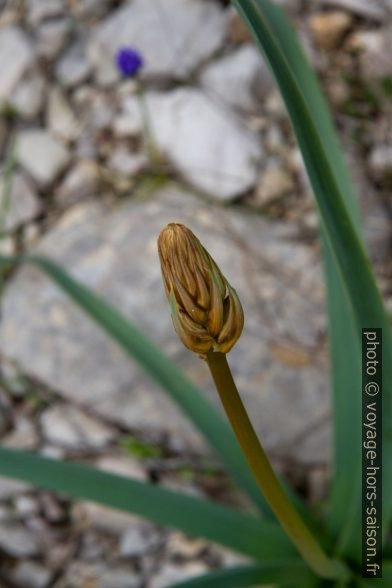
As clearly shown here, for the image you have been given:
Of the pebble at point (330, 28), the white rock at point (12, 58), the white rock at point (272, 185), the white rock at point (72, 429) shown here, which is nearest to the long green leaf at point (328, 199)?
the white rock at point (72, 429)

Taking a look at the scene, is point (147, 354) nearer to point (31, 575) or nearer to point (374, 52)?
point (31, 575)

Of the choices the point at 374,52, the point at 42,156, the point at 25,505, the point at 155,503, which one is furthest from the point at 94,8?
the point at 155,503

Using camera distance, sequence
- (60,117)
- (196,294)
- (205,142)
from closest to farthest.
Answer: (196,294) < (205,142) < (60,117)

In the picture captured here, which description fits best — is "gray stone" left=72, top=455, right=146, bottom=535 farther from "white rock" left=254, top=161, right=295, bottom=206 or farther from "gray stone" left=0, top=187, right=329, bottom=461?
"white rock" left=254, top=161, right=295, bottom=206

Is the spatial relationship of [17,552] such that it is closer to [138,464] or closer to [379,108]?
[138,464]

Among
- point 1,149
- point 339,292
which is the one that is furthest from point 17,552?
point 1,149
